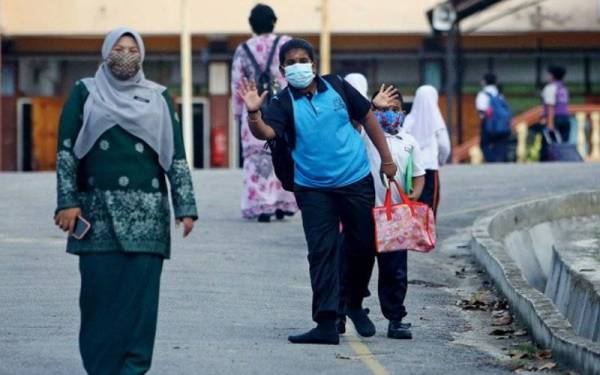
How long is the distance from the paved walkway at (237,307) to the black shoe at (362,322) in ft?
0.26

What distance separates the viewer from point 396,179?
39.2 ft

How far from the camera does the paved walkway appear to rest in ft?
35.1

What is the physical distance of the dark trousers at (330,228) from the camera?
11.3 m

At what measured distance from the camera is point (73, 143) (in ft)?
30.7

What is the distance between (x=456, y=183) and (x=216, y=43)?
66.7ft

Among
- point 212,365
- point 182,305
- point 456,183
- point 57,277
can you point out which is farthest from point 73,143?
point 456,183

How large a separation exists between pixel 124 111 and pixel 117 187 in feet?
1.16

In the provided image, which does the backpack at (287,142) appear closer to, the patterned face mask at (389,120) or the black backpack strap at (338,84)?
the black backpack strap at (338,84)

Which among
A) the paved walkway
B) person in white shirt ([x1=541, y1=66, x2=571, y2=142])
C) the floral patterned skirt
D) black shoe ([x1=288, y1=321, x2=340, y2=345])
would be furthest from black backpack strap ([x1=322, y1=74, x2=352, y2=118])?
person in white shirt ([x1=541, y1=66, x2=571, y2=142])

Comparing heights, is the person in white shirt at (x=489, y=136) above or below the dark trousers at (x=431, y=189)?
above

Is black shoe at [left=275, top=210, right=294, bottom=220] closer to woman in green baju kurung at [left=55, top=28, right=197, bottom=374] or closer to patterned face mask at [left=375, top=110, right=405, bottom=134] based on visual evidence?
patterned face mask at [left=375, top=110, right=405, bottom=134]

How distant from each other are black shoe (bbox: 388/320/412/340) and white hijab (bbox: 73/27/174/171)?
108 inches

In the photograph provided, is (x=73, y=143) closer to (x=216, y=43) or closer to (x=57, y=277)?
(x=57, y=277)

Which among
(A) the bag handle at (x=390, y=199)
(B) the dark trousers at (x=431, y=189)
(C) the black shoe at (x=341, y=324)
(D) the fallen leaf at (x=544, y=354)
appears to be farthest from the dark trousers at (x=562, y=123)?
(D) the fallen leaf at (x=544, y=354)
